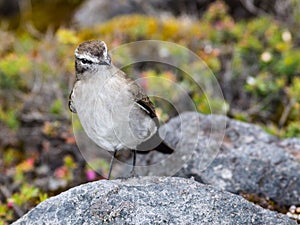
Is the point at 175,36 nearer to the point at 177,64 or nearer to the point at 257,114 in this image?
the point at 177,64

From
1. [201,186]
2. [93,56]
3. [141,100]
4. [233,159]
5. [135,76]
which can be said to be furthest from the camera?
[135,76]

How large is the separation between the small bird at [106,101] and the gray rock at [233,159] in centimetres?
83

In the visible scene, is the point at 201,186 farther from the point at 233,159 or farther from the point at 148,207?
the point at 233,159

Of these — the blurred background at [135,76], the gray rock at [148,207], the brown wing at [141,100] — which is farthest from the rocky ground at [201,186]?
the blurred background at [135,76]

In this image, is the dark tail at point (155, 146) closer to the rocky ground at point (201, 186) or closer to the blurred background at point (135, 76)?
the rocky ground at point (201, 186)

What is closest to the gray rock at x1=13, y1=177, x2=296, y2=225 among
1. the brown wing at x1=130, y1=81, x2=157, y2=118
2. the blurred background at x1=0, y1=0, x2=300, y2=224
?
the brown wing at x1=130, y1=81, x2=157, y2=118

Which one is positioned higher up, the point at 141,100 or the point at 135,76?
the point at 141,100

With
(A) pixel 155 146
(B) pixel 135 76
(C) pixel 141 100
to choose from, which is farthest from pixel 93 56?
(B) pixel 135 76

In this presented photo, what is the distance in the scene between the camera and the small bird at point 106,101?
4785 millimetres

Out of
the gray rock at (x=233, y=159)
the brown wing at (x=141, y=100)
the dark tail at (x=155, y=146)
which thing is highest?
the brown wing at (x=141, y=100)

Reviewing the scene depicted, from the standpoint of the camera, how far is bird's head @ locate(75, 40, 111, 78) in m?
4.75

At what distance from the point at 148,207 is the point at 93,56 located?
143cm

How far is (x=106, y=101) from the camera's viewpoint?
4.78 metres

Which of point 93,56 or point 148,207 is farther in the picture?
point 93,56
